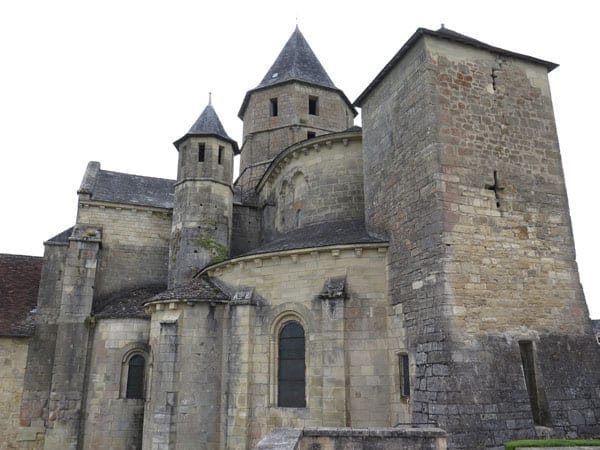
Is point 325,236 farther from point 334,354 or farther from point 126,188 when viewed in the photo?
point 126,188

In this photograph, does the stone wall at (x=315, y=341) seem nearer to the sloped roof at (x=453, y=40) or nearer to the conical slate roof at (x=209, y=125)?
the sloped roof at (x=453, y=40)

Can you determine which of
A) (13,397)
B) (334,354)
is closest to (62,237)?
(13,397)

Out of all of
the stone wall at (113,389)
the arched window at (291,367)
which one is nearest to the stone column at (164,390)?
the stone wall at (113,389)

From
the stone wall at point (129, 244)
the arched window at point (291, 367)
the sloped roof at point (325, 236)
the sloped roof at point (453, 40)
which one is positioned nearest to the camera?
the sloped roof at point (453, 40)

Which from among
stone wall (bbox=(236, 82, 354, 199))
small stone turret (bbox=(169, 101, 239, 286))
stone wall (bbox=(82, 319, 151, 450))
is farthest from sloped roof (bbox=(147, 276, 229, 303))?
stone wall (bbox=(236, 82, 354, 199))

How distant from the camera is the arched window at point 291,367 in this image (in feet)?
39.3

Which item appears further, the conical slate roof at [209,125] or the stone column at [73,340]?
the conical slate roof at [209,125]

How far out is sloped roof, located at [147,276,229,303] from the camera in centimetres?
1340

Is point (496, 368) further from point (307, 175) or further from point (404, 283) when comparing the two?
point (307, 175)

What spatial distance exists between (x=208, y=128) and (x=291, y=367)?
9.90m

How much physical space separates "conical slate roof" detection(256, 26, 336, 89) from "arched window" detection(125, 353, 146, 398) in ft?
45.7

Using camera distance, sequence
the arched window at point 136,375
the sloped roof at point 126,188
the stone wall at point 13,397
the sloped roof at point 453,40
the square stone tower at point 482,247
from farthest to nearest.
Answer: the sloped roof at point 126,188, the arched window at point 136,375, the stone wall at point 13,397, the sloped roof at point 453,40, the square stone tower at point 482,247

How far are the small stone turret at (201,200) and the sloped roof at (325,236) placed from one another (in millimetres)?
2942

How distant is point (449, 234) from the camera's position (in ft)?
32.3
